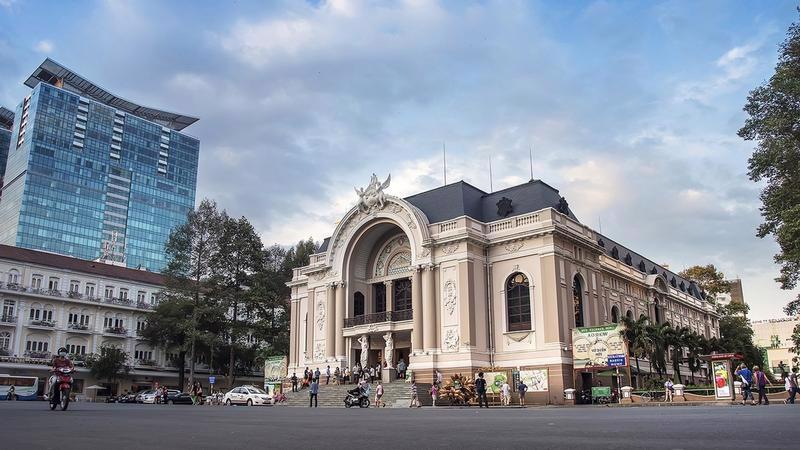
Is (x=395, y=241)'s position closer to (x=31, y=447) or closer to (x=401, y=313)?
(x=401, y=313)

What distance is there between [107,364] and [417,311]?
121ft

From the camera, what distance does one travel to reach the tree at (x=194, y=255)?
177 ft

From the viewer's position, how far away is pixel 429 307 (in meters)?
40.0

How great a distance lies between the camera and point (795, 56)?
1028 inches

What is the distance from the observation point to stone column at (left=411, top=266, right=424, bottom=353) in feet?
132

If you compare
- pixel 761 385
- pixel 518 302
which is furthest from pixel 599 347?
pixel 761 385

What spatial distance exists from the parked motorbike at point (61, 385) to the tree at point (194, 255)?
32.7 m

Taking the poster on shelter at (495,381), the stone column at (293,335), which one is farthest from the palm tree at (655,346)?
the stone column at (293,335)

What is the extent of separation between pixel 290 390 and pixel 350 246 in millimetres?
10836

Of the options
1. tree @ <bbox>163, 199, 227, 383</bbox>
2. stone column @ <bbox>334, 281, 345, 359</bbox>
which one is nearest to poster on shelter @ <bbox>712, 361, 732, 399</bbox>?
stone column @ <bbox>334, 281, 345, 359</bbox>

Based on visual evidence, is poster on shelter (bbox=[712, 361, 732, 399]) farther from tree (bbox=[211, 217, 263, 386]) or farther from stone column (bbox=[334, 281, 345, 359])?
tree (bbox=[211, 217, 263, 386])

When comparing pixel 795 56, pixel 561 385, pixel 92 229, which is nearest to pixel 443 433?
pixel 795 56

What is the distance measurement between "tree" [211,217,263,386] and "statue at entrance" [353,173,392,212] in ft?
49.3

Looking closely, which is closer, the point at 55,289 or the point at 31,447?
the point at 31,447
